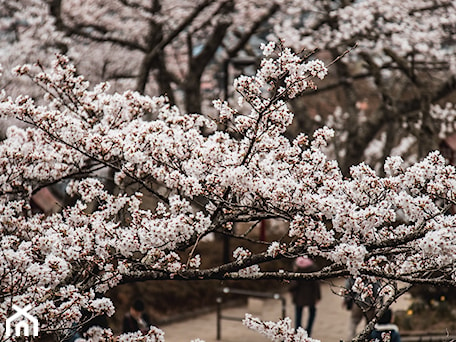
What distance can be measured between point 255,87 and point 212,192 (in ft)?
2.38

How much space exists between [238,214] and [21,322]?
1.53 m

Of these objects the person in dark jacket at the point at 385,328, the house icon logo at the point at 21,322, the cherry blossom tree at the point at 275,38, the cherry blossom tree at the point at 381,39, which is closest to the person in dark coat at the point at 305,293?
the cherry blossom tree at the point at 275,38

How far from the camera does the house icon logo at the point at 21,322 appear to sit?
449cm

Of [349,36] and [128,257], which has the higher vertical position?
[349,36]

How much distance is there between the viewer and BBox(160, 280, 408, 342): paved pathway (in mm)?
12312

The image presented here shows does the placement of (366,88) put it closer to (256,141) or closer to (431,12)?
(431,12)

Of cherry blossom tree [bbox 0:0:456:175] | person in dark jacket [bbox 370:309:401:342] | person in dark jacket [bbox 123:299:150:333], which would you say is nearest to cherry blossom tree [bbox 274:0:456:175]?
cherry blossom tree [bbox 0:0:456:175]

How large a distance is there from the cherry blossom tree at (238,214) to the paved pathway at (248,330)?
706cm

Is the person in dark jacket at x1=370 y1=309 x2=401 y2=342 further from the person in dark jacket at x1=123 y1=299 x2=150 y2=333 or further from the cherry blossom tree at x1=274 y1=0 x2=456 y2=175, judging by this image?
the cherry blossom tree at x1=274 y1=0 x2=456 y2=175

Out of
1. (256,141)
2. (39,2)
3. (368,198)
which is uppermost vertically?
(39,2)

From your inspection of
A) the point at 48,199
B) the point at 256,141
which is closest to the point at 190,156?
the point at 256,141

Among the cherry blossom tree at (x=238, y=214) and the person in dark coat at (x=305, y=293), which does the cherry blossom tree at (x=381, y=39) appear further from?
the cherry blossom tree at (x=238, y=214)

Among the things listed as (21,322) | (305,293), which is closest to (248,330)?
(305,293)

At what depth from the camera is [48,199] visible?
10.0 meters
